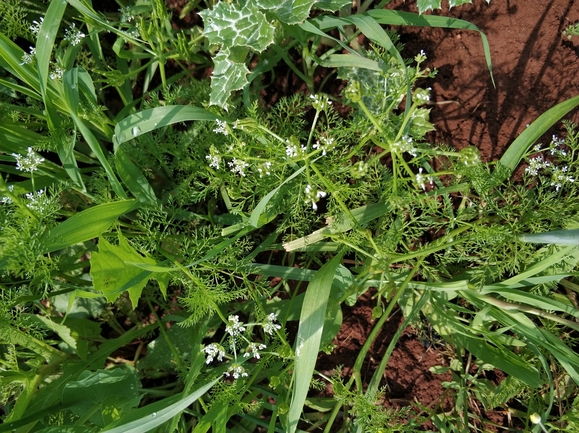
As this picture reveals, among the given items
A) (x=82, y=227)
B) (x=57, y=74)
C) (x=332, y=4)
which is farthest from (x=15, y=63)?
(x=332, y=4)

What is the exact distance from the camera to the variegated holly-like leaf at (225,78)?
1896mm

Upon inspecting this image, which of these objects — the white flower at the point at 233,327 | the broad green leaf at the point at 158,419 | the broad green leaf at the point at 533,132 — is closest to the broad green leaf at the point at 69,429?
the broad green leaf at the point at 158,419

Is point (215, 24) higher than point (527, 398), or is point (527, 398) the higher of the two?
point (215, 24)

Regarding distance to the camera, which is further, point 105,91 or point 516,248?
point 105,91

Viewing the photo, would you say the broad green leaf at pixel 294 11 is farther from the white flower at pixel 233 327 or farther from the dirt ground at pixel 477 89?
the white flower at pixel 233 327

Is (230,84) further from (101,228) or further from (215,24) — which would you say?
(101,228)

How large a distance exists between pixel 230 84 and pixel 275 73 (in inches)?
27.7

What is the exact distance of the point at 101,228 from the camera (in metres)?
1.74

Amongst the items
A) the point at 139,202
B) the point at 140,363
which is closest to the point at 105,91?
the point at 139,202

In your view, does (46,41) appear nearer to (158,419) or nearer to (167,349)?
(158,419)

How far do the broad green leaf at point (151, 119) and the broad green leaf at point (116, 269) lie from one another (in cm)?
39

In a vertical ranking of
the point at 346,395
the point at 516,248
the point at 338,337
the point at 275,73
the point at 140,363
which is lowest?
the point at 140,363

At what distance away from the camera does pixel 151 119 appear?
182cm

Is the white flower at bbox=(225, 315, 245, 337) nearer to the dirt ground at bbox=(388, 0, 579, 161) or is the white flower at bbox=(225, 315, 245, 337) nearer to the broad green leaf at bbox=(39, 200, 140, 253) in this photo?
the broad green leaf at bbox=(39, 200, 140, 253)
